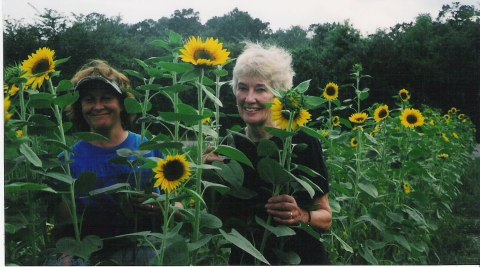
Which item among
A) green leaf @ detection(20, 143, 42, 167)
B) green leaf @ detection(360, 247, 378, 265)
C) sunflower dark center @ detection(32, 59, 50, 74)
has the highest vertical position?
sunflower dark center @ detection(32, 59, 50, 74)

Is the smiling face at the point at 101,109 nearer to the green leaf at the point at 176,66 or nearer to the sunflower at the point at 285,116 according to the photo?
the green leaf at the point at 176,66

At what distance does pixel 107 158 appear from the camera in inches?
51.9

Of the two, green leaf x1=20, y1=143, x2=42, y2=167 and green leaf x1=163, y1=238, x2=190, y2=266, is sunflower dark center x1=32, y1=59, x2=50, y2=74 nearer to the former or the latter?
green leaf x1=20, y1=143, x2=42, y2=167

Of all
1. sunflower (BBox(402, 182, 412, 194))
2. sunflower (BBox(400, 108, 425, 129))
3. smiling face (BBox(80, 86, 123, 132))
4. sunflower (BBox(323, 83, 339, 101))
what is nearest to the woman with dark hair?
smiling face (BBox(80, 86, 123, 132))

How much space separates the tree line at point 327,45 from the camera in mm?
1487

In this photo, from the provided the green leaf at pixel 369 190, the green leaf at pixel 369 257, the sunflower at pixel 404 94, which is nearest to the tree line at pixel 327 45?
the sunflower at pixel 404 94

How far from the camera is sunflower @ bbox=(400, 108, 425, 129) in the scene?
7.68 ft

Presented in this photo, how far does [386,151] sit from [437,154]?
0.93 meters

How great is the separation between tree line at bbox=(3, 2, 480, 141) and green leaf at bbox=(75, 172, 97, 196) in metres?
0.37

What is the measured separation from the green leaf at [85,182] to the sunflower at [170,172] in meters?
0.14

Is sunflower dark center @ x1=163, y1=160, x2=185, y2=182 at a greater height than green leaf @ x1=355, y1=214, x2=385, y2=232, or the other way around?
sunflower dark center @ x1=163, y1=160, x2=185, y2=182

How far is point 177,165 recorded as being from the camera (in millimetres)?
1064

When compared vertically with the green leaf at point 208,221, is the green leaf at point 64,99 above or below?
above

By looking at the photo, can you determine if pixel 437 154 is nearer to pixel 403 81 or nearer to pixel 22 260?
pixel 403 81
